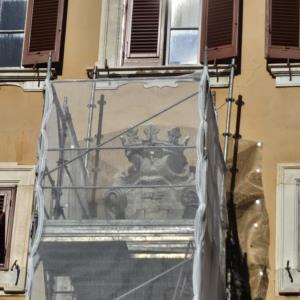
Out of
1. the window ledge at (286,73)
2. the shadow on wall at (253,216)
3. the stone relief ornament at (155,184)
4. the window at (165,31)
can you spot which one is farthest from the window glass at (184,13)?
the stone relief ornament at (155,184)

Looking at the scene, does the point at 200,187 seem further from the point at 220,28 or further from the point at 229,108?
the point at 220,28

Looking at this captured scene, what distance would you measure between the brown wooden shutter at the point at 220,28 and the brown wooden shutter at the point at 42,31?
1504mm

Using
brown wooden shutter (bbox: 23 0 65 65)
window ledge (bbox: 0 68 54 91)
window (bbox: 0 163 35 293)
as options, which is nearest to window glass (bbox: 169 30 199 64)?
brown wooden shutter (bbox: 23 0 65 65)

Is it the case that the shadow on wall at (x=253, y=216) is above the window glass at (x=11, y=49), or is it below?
below

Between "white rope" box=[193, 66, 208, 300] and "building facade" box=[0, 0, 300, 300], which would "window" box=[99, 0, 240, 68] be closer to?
"building facade" box=[0, 0, 300, 300]

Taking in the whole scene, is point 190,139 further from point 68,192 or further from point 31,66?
point 31,66

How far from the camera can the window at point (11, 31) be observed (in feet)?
42.4

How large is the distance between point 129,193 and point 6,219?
1.97 m

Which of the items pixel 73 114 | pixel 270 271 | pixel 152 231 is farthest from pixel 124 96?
pixel 270 271

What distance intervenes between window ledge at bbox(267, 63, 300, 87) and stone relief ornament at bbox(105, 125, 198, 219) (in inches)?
69.2

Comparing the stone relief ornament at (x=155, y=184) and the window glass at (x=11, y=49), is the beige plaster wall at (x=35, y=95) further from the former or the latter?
the stone relief ornament at (x=155, y=184)

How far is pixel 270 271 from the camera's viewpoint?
11.4m

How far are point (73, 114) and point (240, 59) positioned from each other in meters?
2.10

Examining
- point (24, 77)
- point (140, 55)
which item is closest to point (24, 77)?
point (24, 77)
